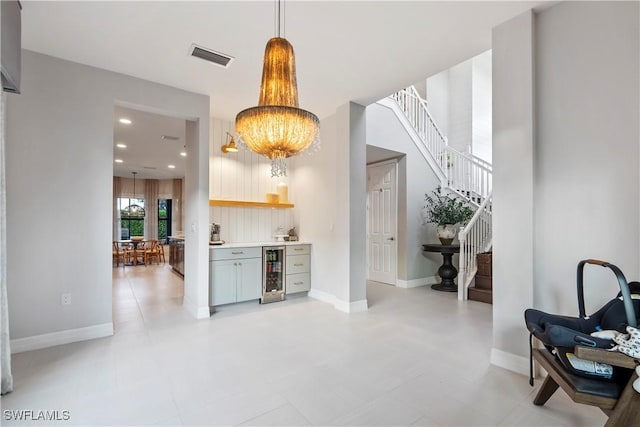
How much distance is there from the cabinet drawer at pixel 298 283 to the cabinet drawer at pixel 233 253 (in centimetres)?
64

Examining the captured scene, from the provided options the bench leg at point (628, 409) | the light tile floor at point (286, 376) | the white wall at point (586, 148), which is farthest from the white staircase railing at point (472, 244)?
the bench leg at point (628, 409)

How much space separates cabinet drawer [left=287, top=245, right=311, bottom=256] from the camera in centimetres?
470

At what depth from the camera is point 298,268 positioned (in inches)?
188

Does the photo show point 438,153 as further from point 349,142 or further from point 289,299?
point 289,299

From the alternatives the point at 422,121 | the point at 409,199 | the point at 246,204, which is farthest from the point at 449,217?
the point at 246,204

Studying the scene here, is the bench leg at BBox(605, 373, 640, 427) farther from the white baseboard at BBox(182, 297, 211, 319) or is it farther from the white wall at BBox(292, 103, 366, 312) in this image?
the white baseboard at BBox(182, 297, 211, 319)

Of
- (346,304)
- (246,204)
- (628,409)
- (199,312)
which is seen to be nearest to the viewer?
(628,409)

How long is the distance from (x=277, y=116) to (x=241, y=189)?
3.32 meters

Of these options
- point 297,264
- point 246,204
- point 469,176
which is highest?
point 469,176

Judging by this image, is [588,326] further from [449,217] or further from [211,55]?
[211,55]

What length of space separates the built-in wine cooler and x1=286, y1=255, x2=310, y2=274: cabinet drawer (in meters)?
0.11

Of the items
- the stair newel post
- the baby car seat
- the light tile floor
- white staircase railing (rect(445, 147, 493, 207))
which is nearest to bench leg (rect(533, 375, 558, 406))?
the light tile floor

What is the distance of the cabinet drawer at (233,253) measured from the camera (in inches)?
160

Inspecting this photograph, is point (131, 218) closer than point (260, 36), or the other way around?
point (260, 36)
